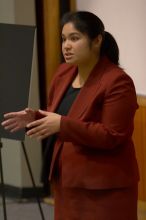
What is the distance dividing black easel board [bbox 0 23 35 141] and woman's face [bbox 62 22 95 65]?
519 mm

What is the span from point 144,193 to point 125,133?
1.63 m

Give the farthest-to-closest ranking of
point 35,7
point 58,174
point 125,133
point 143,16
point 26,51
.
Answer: point 35,7
point 143,16
point 26,51
point 58,174
point 125,133

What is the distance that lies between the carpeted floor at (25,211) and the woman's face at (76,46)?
1.87 meters

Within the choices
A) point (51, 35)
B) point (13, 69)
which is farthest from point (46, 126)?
point (51, 35)

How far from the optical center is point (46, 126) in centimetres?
191

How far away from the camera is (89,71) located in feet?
6.76

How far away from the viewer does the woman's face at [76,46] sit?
6.53 feet

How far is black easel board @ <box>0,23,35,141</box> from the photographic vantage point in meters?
2.51

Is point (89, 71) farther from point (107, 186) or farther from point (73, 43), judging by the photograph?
point (107, 186)

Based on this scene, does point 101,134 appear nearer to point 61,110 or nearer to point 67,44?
point 61,110

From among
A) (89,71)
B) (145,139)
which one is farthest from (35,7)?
(89,71)

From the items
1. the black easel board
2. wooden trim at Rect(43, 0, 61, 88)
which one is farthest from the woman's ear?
wooden trim at Rect(43, 0, 61, 88)

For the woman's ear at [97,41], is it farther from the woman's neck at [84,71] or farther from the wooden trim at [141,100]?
the wooden trim at [141,100]

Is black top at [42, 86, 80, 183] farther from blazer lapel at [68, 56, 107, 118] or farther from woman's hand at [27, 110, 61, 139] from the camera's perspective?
woman's hand at [27, 110, 61, 139]
